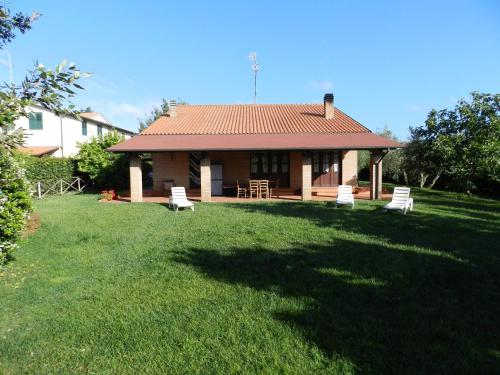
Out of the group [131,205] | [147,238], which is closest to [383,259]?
[147,238]

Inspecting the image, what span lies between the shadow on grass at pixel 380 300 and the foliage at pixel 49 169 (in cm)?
1654

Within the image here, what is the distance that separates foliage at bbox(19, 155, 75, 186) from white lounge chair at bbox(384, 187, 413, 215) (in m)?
18.2

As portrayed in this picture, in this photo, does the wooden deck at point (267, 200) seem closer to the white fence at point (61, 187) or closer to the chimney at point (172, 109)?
the white fence at point (61, 187)

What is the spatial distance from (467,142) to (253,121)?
11.4 metres

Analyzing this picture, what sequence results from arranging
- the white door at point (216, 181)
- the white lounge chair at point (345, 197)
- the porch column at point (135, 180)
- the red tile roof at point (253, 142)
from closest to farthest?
1. the white lounge chair at point (345, 197)
2. the red tile roof at point (253, 142)
3. the porch column at point (135, 180)
4. the white door at point (216, 181)

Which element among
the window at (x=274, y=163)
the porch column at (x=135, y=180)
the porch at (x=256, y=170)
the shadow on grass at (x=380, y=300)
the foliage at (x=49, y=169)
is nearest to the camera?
the shadow on grass at (x=380, y=300)

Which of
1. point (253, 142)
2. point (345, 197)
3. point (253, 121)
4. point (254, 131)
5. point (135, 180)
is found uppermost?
point (253, 121)

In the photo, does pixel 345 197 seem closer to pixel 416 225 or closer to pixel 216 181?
pixel 416 225

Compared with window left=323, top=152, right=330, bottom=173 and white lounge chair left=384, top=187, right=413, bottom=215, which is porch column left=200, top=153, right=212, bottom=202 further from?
white lounge chair left=384, top=187, right=413, bottom=215

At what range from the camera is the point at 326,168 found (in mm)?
19766

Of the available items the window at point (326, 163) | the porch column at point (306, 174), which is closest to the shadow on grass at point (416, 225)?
the porch column at point (306, 174)

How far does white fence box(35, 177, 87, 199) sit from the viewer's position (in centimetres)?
1981

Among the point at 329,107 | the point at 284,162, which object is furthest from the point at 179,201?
the point at 329,107

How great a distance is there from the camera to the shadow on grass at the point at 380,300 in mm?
3602
